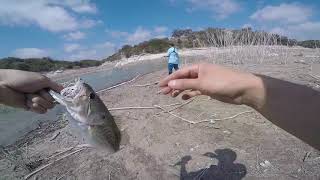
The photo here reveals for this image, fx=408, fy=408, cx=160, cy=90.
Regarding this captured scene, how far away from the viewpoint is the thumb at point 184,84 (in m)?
2.37

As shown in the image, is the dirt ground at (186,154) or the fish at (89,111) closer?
the fish at (89,111)

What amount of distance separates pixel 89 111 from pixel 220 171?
11.8ft

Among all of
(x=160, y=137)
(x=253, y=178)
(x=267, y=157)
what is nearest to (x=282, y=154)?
(x=267, y=157)

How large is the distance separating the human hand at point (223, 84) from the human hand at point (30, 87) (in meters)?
2.06

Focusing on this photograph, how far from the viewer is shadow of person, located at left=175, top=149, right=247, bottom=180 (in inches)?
245

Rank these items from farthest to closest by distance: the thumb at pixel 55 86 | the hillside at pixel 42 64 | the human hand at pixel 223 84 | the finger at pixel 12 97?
1. the hillside at pixel 42 64
2. the finger at pixel 12 97
3. the thumb at pixel 55 86
4. the human hand at pixel 223 84

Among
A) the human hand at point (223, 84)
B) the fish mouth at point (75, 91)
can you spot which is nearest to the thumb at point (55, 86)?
the fish mouth at point (75, 91)

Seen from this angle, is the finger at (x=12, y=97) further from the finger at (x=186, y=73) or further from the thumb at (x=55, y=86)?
the finger at (x=186, y=73)

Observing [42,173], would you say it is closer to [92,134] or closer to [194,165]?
[194,165]

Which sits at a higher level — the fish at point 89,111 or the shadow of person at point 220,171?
the fish at point 89,111

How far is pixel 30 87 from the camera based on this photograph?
4.22 m

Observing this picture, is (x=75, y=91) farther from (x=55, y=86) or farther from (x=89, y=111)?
(x=55, y=86)

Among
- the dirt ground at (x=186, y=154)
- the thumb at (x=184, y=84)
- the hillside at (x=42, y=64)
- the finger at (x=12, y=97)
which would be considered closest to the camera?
the thumb at (x=184, y=84)

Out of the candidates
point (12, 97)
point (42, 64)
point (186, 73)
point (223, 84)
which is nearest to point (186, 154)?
point (12, 97)
